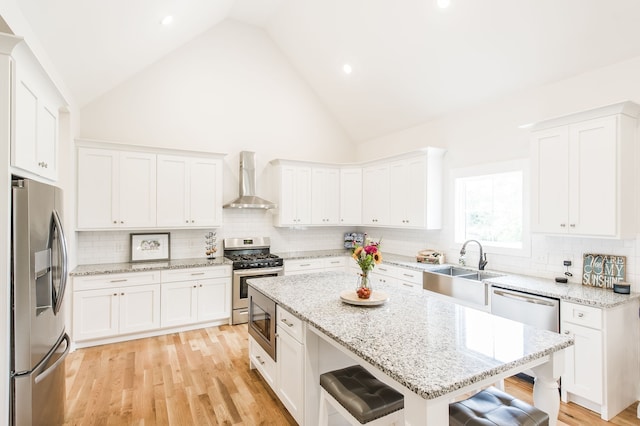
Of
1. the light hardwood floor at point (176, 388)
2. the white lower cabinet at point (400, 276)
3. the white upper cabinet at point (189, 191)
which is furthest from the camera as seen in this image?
the white upper cabinet at point (189, 191)

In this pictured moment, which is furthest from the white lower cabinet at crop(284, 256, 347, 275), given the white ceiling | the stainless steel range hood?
the white ceiling

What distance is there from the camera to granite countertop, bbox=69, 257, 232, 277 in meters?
3.95

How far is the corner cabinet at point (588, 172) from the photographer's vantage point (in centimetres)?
278

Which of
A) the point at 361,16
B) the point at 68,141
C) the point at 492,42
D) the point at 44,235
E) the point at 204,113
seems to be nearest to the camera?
the point at 44,235

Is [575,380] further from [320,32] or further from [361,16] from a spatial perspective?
[320,32]

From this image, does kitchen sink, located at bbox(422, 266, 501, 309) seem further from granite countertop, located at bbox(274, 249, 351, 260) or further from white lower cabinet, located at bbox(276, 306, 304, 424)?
white lower cabinet, located at bbox(276, 306, 304, 424)

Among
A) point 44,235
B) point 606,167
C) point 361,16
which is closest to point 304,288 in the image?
point 44,235

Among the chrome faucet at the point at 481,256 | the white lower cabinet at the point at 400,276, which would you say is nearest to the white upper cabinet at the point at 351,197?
the white lower cabinet at the point at 400,276

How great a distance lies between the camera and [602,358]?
2594 mm

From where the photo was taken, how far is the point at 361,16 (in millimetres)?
4223

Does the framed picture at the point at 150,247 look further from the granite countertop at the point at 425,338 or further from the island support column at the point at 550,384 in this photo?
the island support column at the point at 550,384

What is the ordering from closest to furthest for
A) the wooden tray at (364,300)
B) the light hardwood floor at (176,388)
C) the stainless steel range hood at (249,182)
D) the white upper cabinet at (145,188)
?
→ 1. the wooden tray at (364,300)
2. the light hardwood floor at (176,388)
3. the white upper cabinet at (145,188)
4. the stainless steel range hood at (249,182)

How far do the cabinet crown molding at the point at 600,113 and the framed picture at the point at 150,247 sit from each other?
484 cm

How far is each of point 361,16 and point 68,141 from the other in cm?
382
